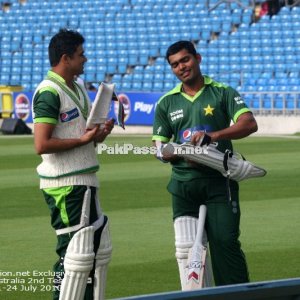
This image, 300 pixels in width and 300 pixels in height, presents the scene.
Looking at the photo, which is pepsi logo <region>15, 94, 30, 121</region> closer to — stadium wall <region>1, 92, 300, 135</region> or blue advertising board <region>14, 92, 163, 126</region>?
stadium wall <region>1, 92, 300, 135</region>

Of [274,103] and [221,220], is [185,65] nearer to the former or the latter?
[221,220]

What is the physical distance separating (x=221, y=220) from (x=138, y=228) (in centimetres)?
532

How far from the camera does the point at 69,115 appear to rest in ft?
22.7

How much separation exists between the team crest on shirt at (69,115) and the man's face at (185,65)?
92cm

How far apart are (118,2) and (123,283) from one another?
3613 centimetres

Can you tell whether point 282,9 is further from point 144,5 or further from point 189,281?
point 189,281

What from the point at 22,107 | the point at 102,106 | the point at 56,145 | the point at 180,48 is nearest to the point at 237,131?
the point at 180,48

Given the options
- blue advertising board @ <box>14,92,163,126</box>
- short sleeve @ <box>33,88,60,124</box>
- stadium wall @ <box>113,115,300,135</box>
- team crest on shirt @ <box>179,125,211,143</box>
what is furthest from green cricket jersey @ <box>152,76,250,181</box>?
blue advertising board @ <box>14,92,163,126</box>

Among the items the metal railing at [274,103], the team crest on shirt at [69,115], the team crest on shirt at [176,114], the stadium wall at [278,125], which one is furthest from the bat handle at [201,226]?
the metal railing at [274,103]

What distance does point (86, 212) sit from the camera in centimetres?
690

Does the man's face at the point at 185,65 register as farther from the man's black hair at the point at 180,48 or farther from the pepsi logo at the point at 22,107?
the pepsi logo at the point at 22,107

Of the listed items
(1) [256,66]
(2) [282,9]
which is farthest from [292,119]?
(2) [282,9]

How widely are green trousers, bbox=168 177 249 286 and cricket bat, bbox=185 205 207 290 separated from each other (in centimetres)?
8

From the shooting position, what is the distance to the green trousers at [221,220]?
7480mm
